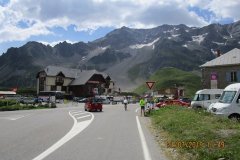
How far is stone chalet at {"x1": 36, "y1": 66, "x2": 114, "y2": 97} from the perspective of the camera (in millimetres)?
111188

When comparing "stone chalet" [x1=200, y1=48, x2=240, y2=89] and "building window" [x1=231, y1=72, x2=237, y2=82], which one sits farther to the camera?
"building window" [x1=231, y1=72, x2=237, y2=82]

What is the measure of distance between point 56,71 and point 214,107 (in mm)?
95031

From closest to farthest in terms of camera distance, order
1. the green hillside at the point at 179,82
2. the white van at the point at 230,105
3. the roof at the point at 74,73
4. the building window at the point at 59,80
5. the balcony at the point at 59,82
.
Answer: the white van at the point at 230,105 → the roof at the point at 74,73 → the balcony at the point at 59,82 → the building window at the point at 59,80 → the green hillside at the point at 179,82

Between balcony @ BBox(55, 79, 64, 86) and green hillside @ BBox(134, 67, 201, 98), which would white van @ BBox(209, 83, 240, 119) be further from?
green hillside @ BBox(134, 67, 201, 98)

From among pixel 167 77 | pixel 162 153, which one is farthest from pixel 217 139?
pixel 167 77

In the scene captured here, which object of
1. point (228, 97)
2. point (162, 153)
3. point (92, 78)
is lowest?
point (162, 153)

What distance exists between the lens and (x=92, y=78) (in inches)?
4469

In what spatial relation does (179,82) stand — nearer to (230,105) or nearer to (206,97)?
(206,97)

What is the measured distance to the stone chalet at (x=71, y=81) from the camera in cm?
11119

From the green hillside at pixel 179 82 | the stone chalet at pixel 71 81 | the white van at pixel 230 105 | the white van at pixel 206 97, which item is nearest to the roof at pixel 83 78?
the stone chalet at pixel 71 81

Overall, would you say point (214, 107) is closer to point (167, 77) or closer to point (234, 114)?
point (234, 114)

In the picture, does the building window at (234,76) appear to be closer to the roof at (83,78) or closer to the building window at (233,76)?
the building window at (233,76)
